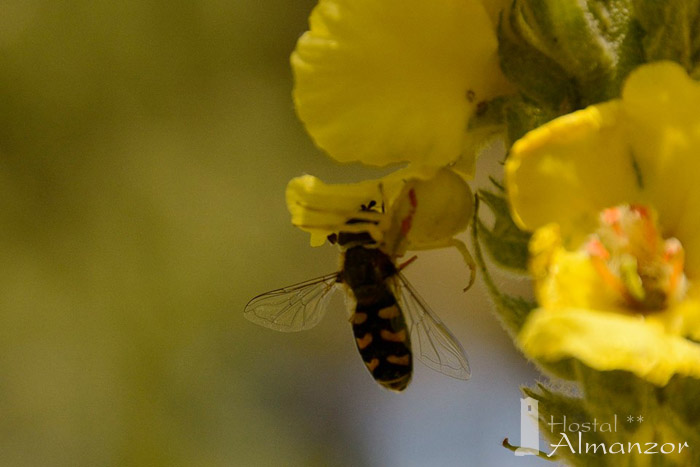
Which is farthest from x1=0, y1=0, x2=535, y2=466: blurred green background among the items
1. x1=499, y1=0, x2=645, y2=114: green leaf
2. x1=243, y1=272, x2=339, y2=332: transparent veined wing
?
x1=499, y1=0, x2=645, y2=114: green leaf

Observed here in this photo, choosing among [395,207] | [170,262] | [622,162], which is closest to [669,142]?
[622,162]

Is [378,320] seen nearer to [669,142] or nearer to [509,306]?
[509,306]

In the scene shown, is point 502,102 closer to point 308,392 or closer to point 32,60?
point 308,392

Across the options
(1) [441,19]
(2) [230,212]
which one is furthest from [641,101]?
(2) [230,212]

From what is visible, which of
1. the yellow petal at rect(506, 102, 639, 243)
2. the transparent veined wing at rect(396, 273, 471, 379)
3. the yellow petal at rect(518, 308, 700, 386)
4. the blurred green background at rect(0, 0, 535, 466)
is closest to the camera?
the yellow petal at rect(518, 308, 700, 386)

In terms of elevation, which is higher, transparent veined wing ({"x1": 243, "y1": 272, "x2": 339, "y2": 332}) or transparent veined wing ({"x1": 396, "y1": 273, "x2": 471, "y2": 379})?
transparent veined wing ({"x1": 243, "y1": 272, "x2": 339, "y2": 332})

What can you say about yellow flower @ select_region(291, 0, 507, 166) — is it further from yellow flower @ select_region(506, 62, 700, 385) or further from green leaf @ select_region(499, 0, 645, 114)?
yellow flower @ select_region(506, 62, 700, 385)
